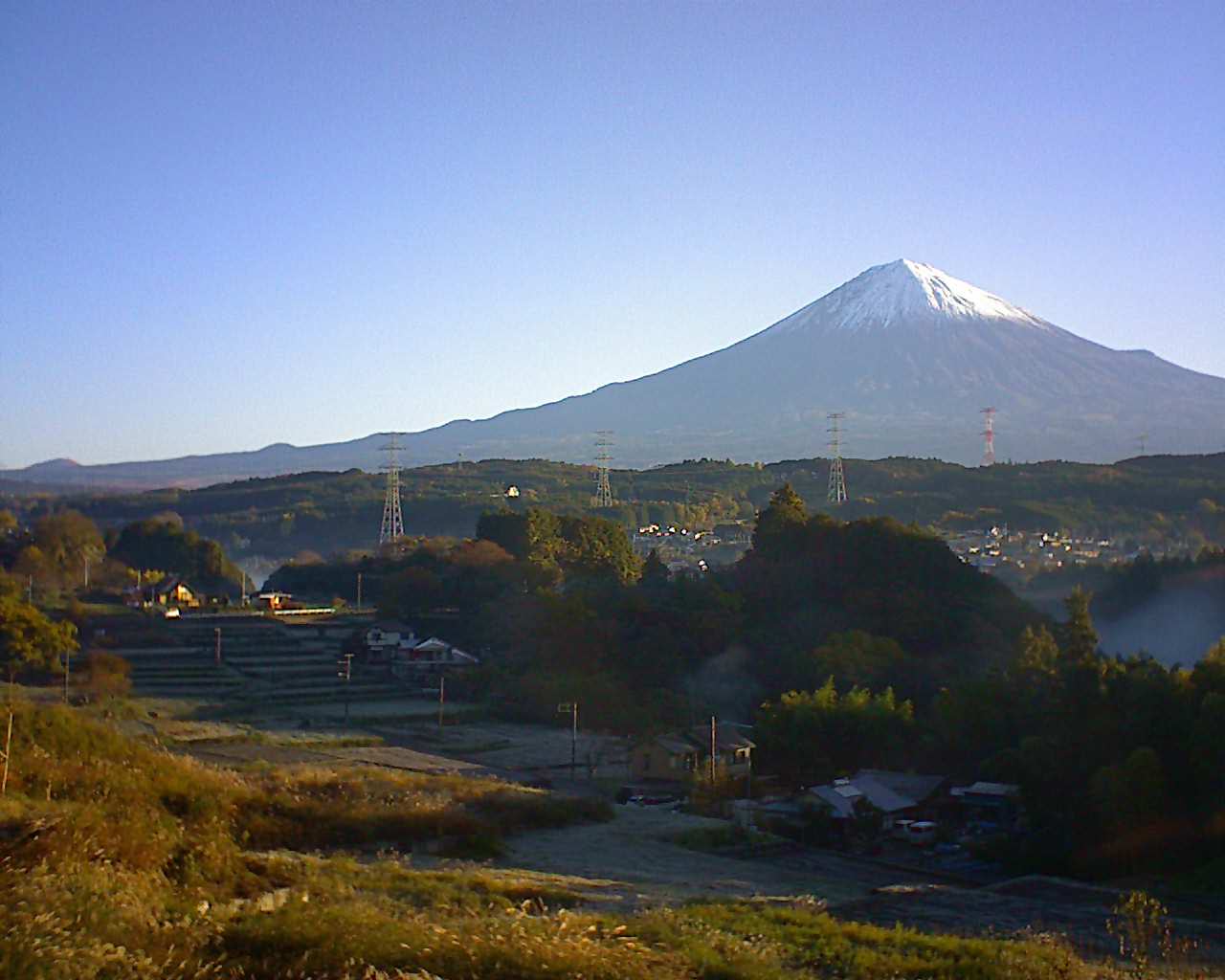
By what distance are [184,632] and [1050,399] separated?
34.7 metres

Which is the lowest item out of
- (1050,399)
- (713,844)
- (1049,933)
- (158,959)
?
(713,844)

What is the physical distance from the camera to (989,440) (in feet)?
127

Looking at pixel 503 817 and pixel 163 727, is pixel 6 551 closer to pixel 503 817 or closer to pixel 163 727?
pixel 163 727

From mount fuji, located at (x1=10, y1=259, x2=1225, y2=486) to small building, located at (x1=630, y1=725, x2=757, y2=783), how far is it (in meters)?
24.6

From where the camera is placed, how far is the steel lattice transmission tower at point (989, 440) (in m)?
37.7

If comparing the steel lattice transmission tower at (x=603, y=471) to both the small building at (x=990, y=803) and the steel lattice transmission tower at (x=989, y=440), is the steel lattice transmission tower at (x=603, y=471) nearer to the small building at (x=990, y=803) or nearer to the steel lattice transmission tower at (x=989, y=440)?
the steel lattice transmission tower at (x=989, y=440)

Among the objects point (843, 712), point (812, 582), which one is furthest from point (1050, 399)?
point (843, 712)

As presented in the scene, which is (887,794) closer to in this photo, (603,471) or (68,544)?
(68,544)

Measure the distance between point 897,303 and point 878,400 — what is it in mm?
9548

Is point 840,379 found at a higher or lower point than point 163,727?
higher

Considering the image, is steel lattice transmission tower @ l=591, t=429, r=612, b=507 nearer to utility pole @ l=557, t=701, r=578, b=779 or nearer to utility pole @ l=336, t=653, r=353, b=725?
utility pole @ l=336, t=653, r=353, b=725

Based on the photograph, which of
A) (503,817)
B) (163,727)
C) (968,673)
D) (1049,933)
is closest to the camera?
(1049,933)

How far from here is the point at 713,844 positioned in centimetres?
991

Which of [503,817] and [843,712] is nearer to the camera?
[503,817]
